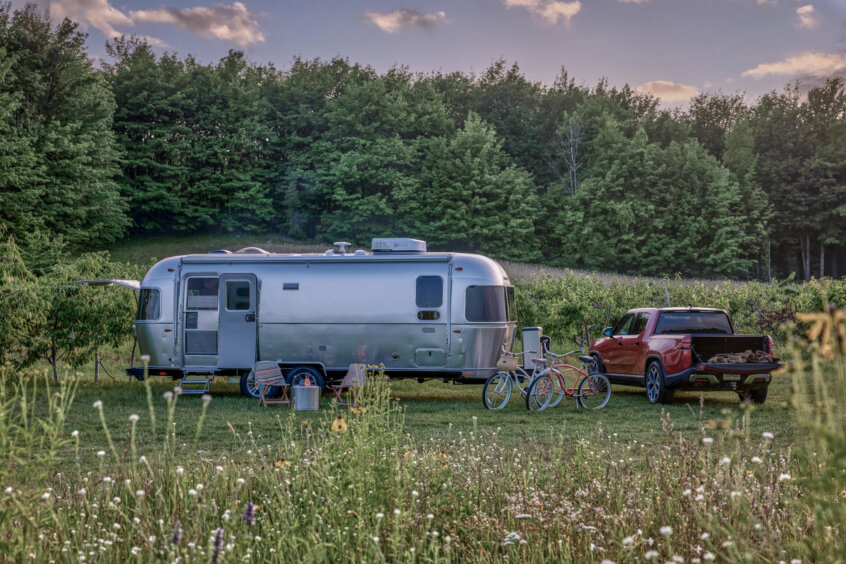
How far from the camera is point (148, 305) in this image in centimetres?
1511

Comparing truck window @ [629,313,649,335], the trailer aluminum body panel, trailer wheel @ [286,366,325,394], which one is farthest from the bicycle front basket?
trailer wheel @ [286,366,325,394]

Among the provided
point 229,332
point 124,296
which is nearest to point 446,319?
point 229,332

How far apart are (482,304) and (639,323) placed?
3.00 metres

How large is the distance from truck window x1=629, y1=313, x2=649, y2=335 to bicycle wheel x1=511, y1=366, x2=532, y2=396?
2.46m

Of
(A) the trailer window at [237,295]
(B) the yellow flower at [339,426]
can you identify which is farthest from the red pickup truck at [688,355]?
(B) the yellow flower at [339,426]

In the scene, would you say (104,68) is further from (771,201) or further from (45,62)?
(771,201)

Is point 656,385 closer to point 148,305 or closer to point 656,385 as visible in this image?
point 656,385

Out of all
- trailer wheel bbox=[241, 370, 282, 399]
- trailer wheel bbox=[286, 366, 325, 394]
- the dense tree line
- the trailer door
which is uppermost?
the dense tree line

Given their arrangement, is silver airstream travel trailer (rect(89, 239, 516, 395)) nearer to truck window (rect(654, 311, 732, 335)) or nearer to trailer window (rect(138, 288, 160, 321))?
trailer window (rect(138, 288, 160, 321))

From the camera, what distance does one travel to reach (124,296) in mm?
17031

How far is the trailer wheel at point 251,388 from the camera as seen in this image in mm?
14516

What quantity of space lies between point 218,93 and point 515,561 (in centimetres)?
5595

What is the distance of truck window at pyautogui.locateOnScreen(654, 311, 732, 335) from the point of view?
13.9 metres

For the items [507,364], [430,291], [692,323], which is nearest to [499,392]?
[507,364]
